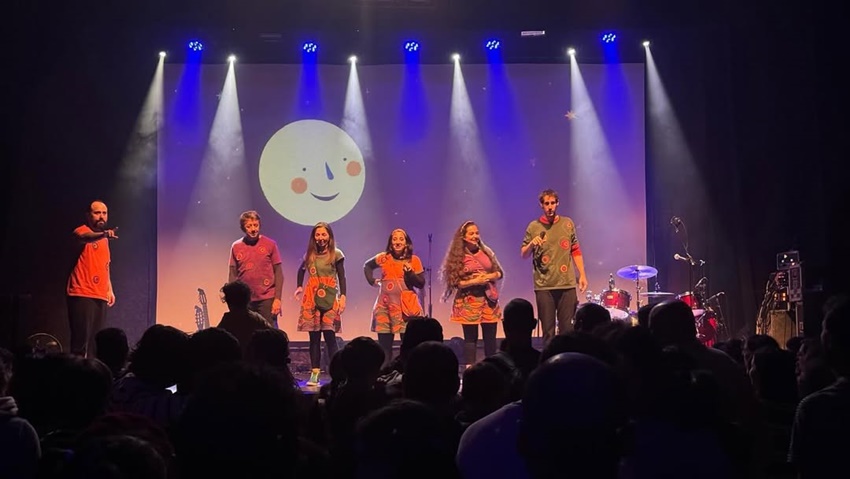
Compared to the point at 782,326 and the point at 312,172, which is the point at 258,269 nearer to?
the point at 312,172

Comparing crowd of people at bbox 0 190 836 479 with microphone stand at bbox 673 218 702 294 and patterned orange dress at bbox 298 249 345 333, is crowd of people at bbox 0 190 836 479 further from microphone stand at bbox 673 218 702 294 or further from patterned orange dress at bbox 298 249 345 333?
microphone stand at bbox 673 218 702 294

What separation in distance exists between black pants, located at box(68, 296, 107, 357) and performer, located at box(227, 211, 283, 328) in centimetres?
141

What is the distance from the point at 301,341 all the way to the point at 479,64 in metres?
4.56

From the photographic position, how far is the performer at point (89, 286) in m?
8.54

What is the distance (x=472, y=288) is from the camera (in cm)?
914

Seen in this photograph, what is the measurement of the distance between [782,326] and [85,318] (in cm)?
750

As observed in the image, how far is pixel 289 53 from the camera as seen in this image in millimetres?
11766

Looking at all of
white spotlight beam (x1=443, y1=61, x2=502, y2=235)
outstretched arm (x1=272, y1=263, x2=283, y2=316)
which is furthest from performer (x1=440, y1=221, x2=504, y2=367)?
white spotlight beam (x1=443, y1=61, x2=502, y2=235)

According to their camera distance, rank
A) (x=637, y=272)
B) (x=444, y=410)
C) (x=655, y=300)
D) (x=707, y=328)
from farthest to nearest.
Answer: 1. (x=655, y=300)
2. (x=637, y=272)
3. (x=707, y=328)
4. (x=444, y=410)

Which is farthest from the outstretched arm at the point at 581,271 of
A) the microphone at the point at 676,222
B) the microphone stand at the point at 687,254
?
the microphone at the point at 676,222

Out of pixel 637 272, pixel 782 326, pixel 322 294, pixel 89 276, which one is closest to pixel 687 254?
pixel 637 272

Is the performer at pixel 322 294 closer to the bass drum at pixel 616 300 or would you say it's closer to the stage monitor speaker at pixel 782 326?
the bass drum at pixel 616 300

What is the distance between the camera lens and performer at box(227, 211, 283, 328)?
927 centimetres

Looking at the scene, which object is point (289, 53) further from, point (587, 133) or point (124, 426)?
point (124, 426)
